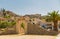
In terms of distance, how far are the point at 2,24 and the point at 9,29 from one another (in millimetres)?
11495

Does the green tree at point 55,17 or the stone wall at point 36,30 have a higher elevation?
the green tree at point 55,17

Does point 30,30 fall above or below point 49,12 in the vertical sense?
below

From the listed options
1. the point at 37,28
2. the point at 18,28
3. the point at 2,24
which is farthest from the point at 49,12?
the point at 2,24

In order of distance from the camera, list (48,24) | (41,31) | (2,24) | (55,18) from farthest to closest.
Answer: (48,24), (2,24), (55,18), (41,31)

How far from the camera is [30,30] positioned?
28.0 meters

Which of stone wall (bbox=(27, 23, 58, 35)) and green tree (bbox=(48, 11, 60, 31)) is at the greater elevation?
green tree (bbox=(48, 11, 60, 31))

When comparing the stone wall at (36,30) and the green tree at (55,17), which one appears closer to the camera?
the stone wall at (36,30)

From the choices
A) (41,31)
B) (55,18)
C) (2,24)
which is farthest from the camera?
(2,24)

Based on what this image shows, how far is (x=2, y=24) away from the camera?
3856 centimetres

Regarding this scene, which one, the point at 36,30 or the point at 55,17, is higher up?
the point at 55,17

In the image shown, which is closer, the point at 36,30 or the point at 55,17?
the point at 36,30

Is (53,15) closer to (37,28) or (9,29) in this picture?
(37,28)

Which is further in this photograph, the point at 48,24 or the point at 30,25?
the point at 48,24

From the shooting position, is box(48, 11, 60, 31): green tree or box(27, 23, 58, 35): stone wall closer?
box(27, 23, 58, 35): stone wall
